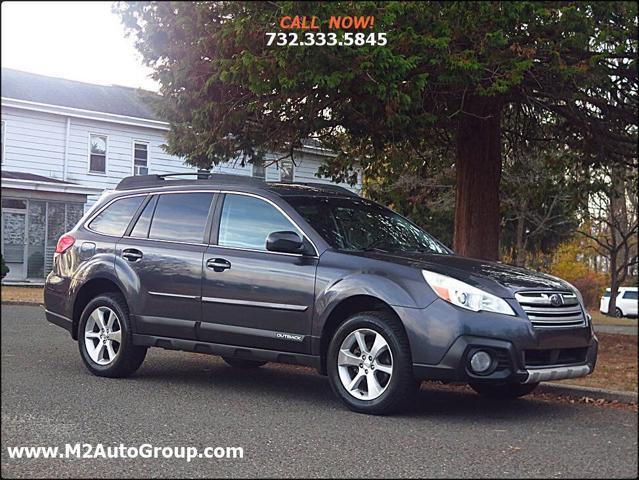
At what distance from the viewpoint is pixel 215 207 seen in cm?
805

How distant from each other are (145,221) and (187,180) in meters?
0.56

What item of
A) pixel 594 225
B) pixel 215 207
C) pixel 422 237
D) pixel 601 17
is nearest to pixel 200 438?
pixel 215 207

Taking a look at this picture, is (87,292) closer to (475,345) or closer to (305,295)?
(305,295)

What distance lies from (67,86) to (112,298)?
1886 cm

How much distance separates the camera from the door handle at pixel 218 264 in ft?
24.8

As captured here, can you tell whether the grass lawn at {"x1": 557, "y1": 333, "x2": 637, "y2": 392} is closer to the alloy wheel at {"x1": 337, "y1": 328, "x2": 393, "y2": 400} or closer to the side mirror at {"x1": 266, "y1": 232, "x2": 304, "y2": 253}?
the alloy wheel at {"x1": 337, "y1": 328, "x2": 393, "y2": 400}

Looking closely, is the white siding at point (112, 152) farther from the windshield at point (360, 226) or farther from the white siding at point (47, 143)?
the windshield at point (360, 226)

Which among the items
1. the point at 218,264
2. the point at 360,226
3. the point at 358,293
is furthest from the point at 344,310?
the point at 218,264

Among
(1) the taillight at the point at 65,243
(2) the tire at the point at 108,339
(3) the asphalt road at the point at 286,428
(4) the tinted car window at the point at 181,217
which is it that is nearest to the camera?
(3) the asphalt road at the point at 286,428

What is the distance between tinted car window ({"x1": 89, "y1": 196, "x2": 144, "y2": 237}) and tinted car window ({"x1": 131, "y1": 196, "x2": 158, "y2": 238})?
141 millimetres

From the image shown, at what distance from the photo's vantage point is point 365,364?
6730mm

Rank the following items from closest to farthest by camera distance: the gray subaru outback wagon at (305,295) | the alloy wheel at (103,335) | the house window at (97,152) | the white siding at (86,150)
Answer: the gray subaru outback wagon at (305,295), the alloy wheel at (103,335), the white siding at (86,150), the house window at (97,152)

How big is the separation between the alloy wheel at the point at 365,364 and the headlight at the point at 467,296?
585 millimetres

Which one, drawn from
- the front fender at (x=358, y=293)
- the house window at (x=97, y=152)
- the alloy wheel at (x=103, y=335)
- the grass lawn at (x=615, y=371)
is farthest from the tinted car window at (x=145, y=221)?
the house window at (x=97, y=152)
